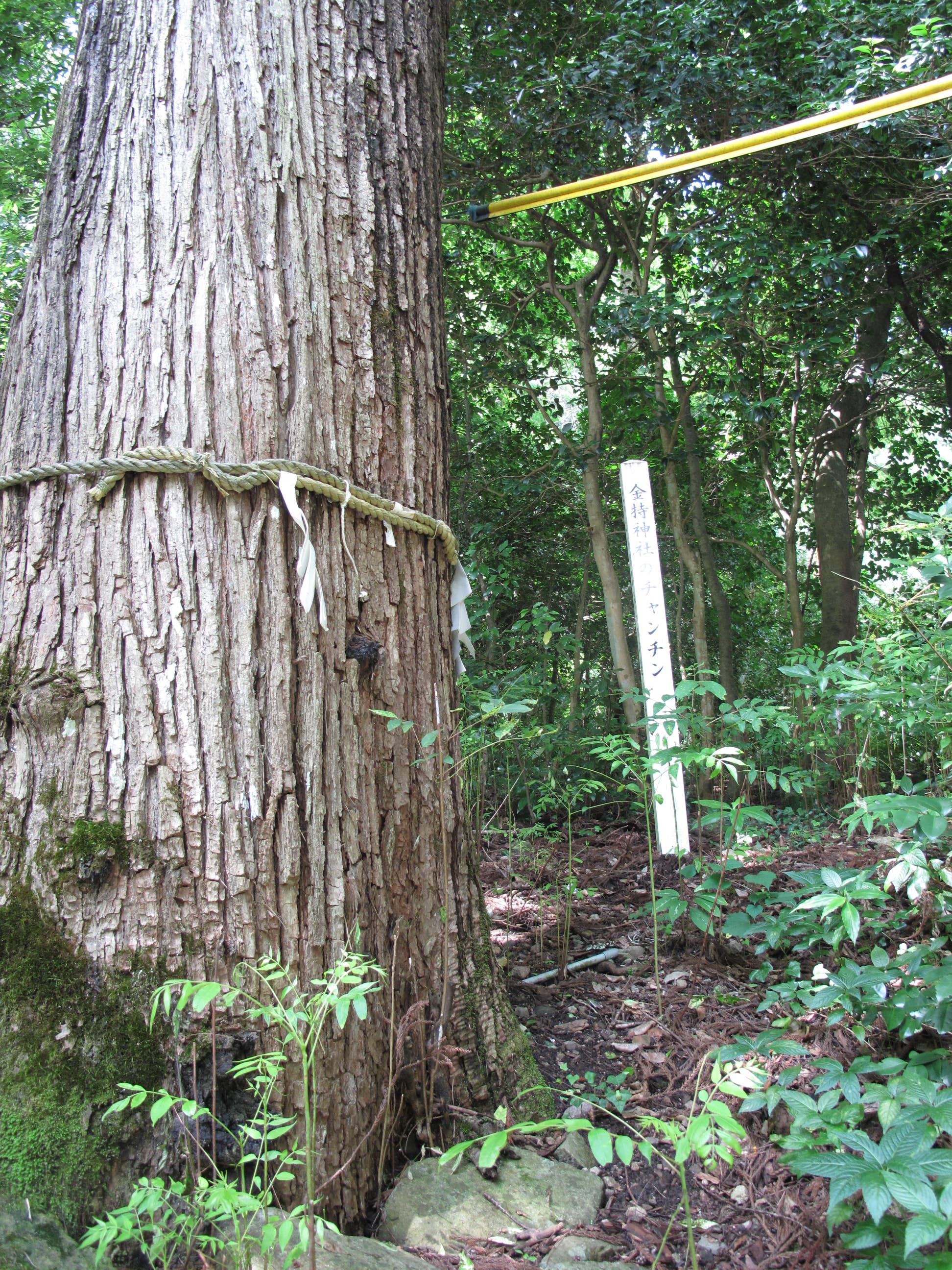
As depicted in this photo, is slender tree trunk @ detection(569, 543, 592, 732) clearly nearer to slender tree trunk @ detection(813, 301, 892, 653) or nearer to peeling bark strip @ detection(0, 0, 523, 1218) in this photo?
slender tree trunk @ detection(813, 301, 892, 653)

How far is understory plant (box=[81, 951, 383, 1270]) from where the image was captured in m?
1.17

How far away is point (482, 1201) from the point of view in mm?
1688

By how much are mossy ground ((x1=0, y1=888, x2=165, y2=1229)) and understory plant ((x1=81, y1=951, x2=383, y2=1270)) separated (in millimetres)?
54

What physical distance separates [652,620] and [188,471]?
2.72m

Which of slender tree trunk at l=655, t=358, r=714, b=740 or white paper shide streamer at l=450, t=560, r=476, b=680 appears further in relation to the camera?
slender tree trunk at l=655, t=358, r=714, b=740

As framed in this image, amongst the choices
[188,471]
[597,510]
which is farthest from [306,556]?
[597,510]

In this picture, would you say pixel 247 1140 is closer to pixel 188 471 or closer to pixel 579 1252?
pixel 579 1252

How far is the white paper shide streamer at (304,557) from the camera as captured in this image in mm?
1743

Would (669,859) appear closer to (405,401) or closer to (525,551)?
(405,401)

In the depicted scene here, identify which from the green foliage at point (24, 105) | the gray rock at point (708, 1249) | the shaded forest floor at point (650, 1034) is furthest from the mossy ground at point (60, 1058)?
the green foliage at point (24, 105)

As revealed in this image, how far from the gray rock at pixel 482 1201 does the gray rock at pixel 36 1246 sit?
1.88ft

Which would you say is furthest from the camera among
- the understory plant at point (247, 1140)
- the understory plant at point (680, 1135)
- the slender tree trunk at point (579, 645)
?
the slender tree trunk at point (579, 645)

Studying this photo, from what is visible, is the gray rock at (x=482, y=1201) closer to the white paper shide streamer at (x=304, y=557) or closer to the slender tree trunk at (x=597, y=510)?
the white paper shide streamer at (x=304, y=557)

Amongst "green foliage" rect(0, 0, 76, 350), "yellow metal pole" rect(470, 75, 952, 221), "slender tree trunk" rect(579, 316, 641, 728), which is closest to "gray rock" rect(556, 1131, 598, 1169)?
"yellow metal pole" rect(470, 75, 952, 221)
